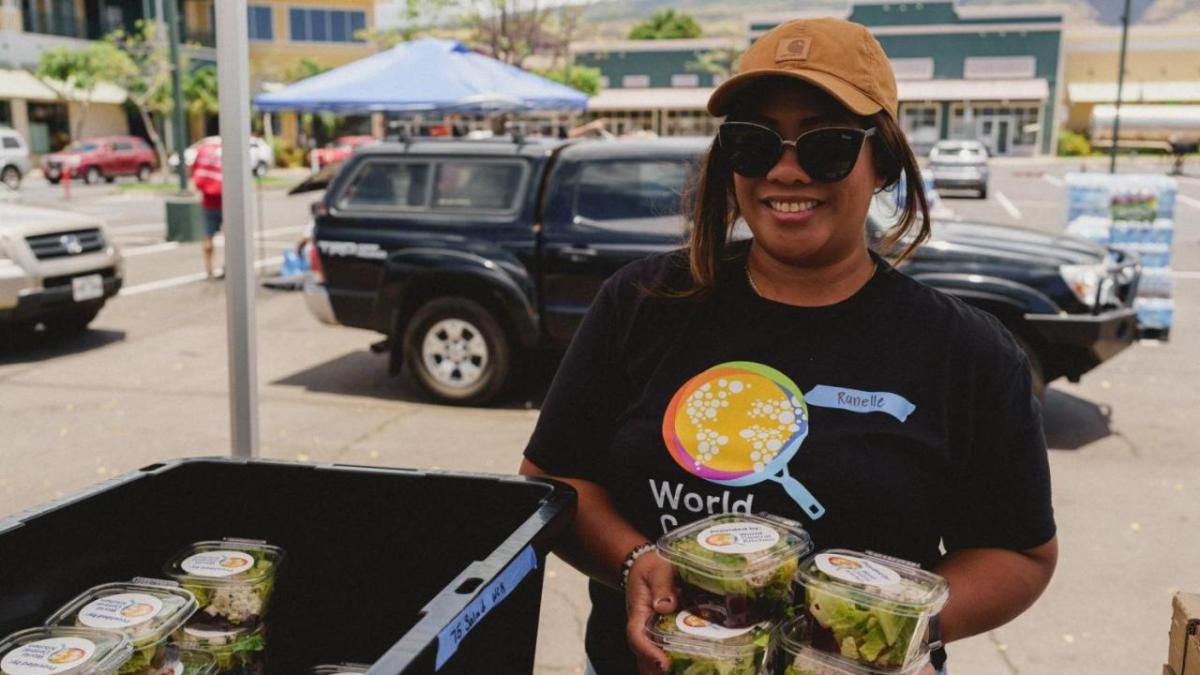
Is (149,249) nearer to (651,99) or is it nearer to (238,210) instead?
(238,210)

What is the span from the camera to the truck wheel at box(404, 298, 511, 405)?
719cm

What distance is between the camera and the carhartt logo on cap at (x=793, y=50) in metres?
1.58

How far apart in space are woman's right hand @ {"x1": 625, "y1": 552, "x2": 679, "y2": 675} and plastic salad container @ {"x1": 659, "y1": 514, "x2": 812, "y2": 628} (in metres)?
0.02

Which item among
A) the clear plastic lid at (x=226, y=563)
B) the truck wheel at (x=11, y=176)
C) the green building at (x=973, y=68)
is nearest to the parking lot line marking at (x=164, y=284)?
the clear plastic lid at (x=226, y=563)

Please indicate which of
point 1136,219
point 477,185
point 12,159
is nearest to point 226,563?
point 477,185

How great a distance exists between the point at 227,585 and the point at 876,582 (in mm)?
987

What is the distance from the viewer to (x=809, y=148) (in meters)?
1.62

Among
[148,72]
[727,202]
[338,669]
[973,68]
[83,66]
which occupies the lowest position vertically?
[338,669]

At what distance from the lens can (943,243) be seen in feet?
20.7

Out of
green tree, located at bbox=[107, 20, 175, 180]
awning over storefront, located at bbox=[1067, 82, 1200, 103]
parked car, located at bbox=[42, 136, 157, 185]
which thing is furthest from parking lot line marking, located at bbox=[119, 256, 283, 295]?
awning over storefront, located at bbox=[1067, 82, 1200, 103]

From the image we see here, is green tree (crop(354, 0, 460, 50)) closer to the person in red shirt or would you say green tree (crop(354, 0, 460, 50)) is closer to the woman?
the person in red shirt

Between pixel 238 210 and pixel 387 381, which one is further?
pixel 387 381

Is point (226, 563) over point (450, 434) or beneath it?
over

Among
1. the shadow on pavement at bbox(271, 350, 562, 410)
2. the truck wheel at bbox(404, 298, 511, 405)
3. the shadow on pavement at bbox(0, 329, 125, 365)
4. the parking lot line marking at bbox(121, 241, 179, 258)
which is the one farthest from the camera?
the parking lot line marking at bbox(121, 241, 179, 258)
